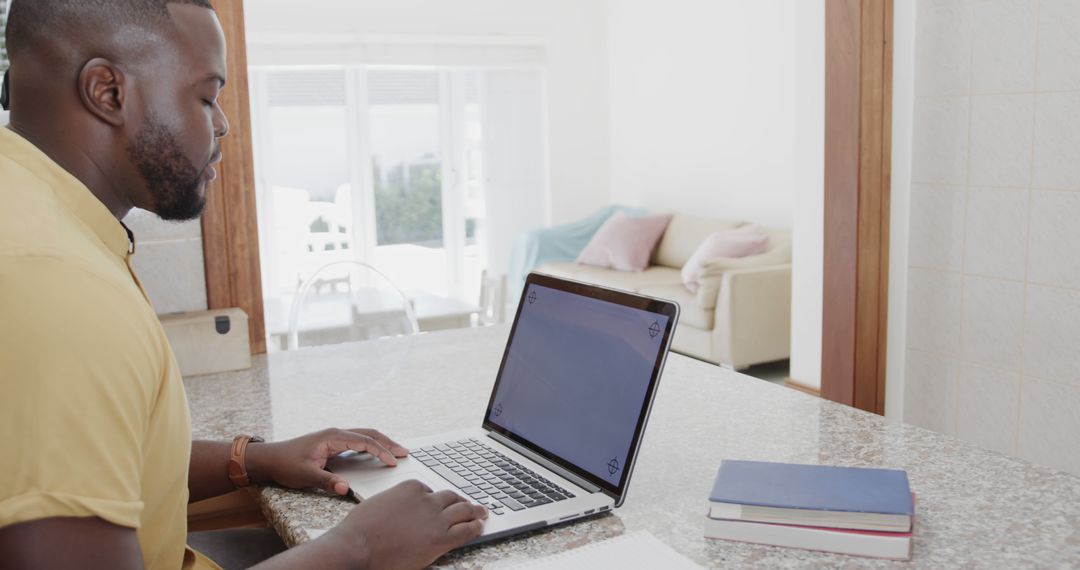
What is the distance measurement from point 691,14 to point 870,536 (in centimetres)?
619

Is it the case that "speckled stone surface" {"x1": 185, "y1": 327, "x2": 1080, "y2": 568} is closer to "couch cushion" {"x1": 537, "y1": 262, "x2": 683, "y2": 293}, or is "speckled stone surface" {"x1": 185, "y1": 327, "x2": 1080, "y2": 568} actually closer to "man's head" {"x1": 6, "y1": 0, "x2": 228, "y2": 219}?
"man's head" {"x1": 6, "y1": 0, "x2": 228, "y2": 219}

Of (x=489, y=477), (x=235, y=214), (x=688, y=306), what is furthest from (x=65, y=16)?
(x=688, y=306)

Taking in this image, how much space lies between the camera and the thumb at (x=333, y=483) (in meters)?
1.24

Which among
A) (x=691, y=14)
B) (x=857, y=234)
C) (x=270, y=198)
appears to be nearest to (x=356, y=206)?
(x=270, y=198)

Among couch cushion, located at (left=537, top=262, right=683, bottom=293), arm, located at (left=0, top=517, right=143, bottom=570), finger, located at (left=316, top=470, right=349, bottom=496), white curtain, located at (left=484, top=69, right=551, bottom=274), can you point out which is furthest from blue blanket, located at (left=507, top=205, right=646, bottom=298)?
arm, located at (left=0, top=517, right=143, bottom=570)

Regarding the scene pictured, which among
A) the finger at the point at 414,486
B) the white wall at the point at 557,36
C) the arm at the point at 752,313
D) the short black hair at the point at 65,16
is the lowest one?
the arm at the point at 752,313

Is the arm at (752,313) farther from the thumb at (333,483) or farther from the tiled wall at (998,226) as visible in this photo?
the thumb at (333,483)

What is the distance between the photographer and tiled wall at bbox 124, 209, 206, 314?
2.02 m

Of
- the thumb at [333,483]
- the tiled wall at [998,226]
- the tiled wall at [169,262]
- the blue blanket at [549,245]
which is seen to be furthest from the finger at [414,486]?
the blue blanket at [549,245]

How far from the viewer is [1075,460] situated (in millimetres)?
2539

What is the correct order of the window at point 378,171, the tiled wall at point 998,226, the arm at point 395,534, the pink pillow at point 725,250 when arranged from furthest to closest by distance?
the window at point 378,171
the pink pillow at point 725,250
the tiled wall at point 998,226
the arm at point 395,534

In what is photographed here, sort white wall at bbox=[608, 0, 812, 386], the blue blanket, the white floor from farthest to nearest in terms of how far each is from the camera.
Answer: the blue blanket
white wall at bbox=[608, 0, 812, 386]
the white floor

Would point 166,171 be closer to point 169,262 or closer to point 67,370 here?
point 67,370

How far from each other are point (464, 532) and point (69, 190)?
53cm
